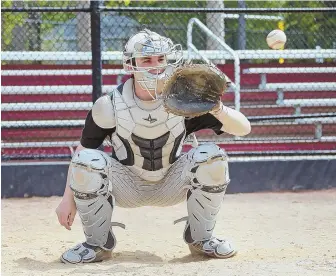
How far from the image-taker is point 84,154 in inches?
163

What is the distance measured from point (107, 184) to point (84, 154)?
0.68ft

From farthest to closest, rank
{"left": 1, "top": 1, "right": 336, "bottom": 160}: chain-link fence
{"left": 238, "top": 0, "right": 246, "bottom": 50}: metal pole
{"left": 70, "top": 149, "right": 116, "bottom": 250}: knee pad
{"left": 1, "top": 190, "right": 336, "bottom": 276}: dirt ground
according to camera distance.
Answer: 1. {"left": 238, "top": 0, "right": 246, "bottom": 50}: metal pole
2. {"left": 1, "top": 1, "right": 336, "bottom": 160}: chain-link fence
3. {"left": 70, "top": 149, "right": 116, "bottom": 250}: knee pad
4. {"left": 1, "top": 190, "right": 336, "bottom": 276}: dirt ground

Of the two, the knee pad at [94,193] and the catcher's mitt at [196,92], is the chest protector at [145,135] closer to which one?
the knee pad at [94,193]

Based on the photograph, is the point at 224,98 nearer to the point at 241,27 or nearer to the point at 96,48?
the point at 241,27

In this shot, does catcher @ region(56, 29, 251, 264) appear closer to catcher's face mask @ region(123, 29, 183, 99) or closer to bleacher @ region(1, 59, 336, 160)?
catcher's face mask @ region(123, 29, 183, 99)

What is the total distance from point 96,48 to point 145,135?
9.59ft

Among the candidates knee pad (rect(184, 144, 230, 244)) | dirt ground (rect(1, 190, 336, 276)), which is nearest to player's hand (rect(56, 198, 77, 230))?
dirt ground (rect(1, 190, 336, 276))

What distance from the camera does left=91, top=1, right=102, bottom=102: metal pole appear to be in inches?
272

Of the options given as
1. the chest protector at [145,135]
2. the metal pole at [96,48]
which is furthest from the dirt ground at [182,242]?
the metal pole at [96,48]

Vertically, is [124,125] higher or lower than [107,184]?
higher

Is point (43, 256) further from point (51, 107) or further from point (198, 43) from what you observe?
point (198, 43)

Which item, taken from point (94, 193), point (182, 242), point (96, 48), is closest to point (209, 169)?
point (94, 193)

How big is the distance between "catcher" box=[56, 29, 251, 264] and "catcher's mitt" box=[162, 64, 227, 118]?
0.47 feet

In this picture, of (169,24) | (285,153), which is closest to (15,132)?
(285,153)
